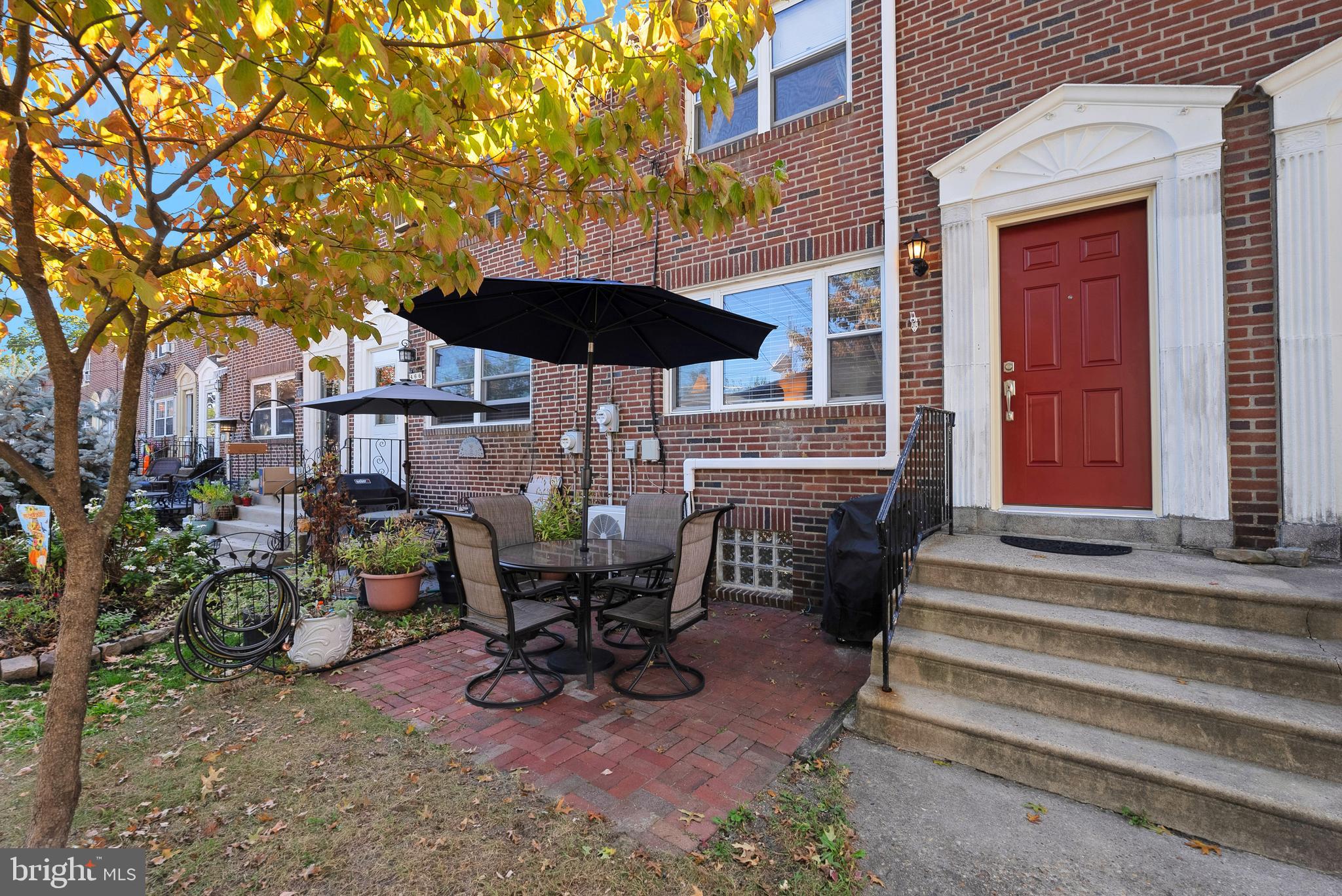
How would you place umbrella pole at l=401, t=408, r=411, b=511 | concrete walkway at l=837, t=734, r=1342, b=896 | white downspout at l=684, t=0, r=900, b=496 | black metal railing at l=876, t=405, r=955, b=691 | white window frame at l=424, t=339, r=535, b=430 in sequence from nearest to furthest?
concrete walkway at l=837, t=734, r=1342, b=896, black metal railing at l=876, t=405, r=955, b=691, white downspout at l=684, t=0, r=900, b=496, white window frame at l=424, t=339, r=535, b=430, umbrella pole at l=401, t=408, r=411, b=511

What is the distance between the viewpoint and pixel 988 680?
9.98 feet

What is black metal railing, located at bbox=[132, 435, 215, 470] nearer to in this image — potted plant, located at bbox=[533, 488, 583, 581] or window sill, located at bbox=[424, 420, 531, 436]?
window sill, located at bbox=[424, 420, 531, 436]

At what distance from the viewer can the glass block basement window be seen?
18.7 ft

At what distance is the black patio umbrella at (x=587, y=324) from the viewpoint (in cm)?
356

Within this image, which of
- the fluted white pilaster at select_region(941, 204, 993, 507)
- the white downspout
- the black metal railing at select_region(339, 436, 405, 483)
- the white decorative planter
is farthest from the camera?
the black metal railing at select_region(339, 436, 405, 483)

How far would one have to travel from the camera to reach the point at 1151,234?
408cm

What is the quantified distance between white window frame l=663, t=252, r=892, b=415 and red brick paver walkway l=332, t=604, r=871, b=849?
2.10m

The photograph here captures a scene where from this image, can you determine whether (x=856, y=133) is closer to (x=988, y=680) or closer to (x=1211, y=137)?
(x=1211, y=137)

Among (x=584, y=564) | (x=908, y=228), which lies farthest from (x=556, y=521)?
(x=908, y=228)

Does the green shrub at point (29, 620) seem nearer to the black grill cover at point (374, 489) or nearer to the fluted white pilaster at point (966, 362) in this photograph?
the black grill cover at point (374, 489)

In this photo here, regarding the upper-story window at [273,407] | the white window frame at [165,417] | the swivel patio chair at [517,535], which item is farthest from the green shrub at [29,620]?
the white window frame at [165,417]

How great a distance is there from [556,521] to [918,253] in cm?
392

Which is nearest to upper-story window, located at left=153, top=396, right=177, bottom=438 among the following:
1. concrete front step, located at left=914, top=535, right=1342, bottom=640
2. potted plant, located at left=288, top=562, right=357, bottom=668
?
potted plant, located at left=288, top=562, right=357, bottom=668

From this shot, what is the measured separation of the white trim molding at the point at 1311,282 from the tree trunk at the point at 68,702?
5782 mm
